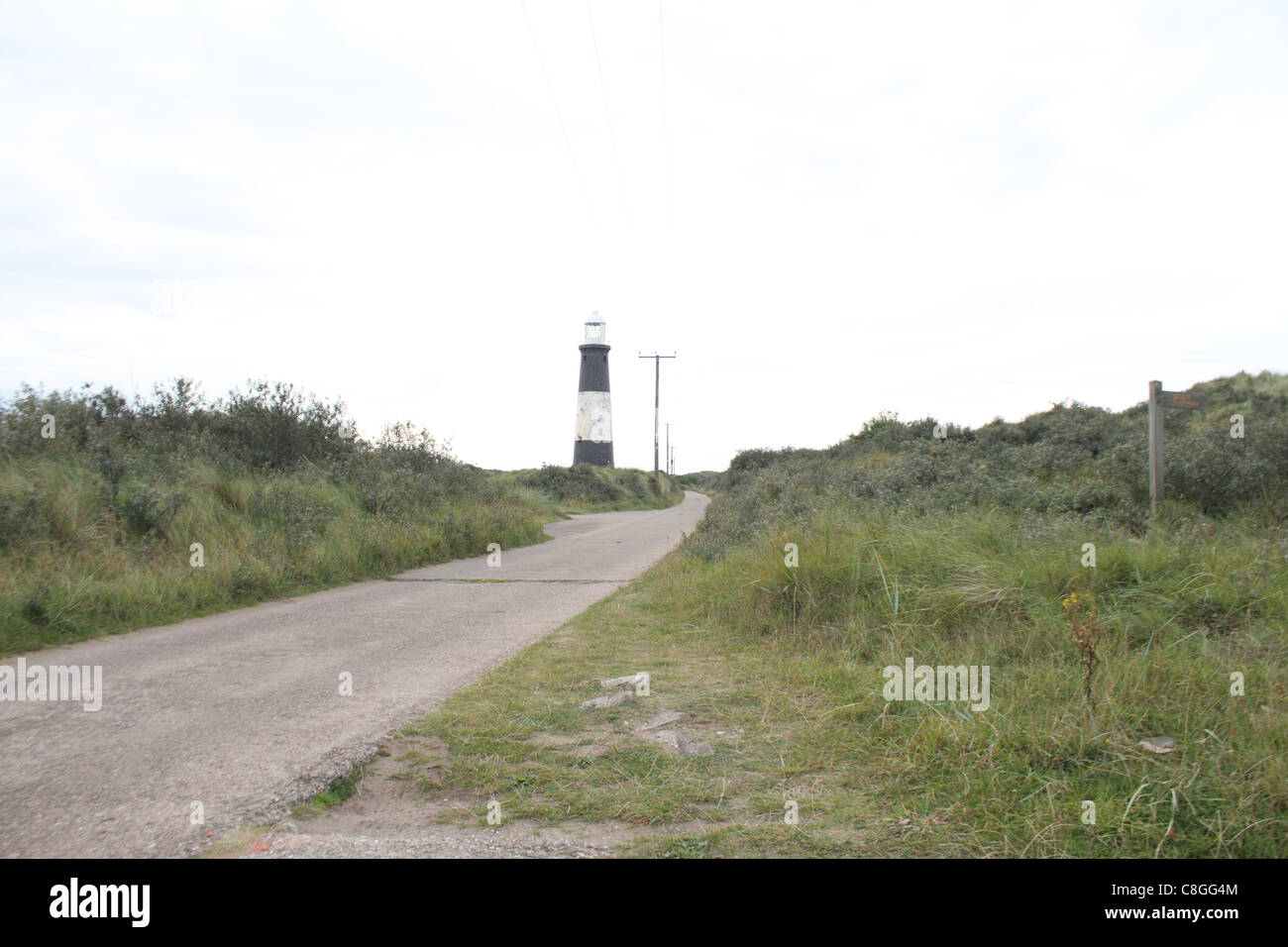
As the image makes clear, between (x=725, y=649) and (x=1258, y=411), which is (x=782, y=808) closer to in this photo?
(x=725, y=649)

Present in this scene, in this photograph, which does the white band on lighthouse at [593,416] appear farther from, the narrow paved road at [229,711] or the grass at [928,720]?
the grass at [928,720]

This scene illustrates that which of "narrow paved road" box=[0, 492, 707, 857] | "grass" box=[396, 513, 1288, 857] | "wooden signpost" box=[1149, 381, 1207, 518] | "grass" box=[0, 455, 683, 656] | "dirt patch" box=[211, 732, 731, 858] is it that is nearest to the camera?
"dirt patch" box=[211, 732, 731, 858]

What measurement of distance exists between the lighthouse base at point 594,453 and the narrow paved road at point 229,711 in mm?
42213


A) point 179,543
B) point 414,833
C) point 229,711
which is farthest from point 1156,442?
point 179,543

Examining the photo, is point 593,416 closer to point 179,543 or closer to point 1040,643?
point 179,543

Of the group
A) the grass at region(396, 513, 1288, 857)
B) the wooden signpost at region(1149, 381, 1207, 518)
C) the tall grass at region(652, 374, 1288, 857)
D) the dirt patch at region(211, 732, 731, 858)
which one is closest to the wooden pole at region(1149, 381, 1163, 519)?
the wooden signpost at region(1149, 381, 1207, 518)

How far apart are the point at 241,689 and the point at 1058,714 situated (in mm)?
5126

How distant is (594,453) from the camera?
170ft

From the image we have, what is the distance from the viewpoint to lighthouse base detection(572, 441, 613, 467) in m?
51.8

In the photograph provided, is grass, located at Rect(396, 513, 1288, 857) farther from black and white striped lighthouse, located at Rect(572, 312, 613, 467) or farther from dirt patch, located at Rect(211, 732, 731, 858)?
black and white striped lighthouse, located at Rect(572, 312, 613, 467)

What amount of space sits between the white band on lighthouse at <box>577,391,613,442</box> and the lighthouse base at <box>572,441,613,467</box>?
36 cm

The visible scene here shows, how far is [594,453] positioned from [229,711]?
47.3m

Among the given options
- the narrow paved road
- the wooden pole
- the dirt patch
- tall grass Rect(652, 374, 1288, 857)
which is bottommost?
the dirt patch
